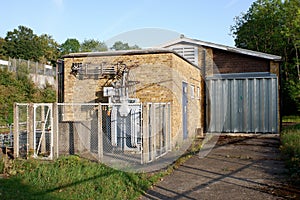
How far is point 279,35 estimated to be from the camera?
111 ft

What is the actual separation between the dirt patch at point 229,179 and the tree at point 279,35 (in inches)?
737

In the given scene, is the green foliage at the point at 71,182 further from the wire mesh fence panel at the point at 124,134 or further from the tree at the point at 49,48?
the tree at the point at 49,48

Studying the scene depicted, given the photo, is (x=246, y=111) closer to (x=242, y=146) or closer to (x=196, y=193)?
(x=242, y=146)

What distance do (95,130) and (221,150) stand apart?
4704mm

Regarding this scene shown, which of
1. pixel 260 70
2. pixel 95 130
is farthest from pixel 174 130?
pixel 260 70

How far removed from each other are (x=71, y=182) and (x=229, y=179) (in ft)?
11.9

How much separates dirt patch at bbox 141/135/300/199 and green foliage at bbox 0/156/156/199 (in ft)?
1.65

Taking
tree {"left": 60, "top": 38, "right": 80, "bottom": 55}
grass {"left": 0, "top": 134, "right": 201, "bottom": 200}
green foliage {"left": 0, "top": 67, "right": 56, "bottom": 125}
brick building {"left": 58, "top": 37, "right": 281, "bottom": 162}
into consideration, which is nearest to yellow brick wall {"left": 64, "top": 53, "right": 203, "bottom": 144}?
brick building {"left": 58, "top": 37, "right": 281, "bottom": 162}

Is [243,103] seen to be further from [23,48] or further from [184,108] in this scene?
[23,48]

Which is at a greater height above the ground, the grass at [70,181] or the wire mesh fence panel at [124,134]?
the wire mesh fence panel at [124,134]

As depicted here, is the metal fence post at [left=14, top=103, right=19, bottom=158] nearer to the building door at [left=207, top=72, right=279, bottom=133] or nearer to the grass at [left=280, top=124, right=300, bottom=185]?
the grass at [left=280, top=124, right=300, bottom=185]

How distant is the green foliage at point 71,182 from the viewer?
6371 millimetres

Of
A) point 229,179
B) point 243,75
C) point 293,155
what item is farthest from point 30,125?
point 243,75

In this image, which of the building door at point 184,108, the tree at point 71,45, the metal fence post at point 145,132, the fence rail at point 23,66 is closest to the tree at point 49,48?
the tree at point 71,45
